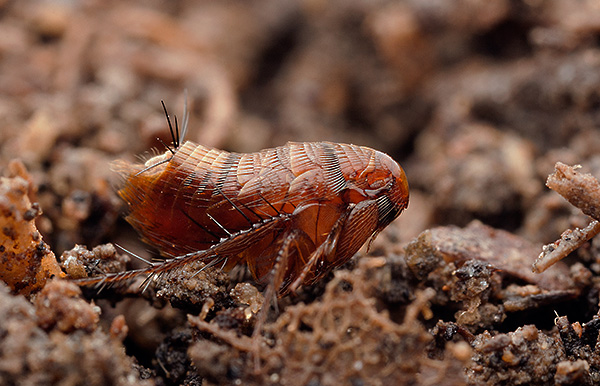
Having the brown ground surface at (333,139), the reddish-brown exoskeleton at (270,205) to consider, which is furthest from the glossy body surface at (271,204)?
the brown ground surface at (333,139)

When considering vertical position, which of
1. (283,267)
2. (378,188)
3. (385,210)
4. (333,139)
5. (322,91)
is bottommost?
(333,139)

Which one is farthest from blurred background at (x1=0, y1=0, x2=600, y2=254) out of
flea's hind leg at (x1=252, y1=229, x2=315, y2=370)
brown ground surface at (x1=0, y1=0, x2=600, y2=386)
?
flea's hind leg at (x1=252, y1=229, x2=315, y2=370)

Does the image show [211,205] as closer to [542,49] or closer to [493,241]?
[493,241]

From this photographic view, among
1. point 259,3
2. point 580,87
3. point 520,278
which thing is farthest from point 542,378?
point 259,3

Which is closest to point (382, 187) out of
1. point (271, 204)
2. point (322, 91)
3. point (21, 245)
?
point (271, 204)

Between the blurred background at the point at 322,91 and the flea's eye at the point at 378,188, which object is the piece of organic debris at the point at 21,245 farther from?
the flea's eye at the point at 378,188

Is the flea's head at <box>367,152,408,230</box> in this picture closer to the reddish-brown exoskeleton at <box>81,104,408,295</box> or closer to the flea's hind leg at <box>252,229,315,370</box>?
the reddish-brown exoskeleton at <box>81,104,408,295</box>

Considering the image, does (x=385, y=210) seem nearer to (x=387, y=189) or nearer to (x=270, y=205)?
(x=387, y=189)
